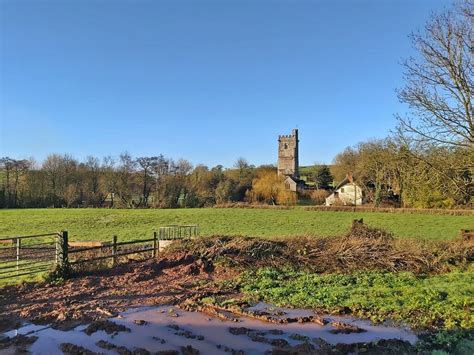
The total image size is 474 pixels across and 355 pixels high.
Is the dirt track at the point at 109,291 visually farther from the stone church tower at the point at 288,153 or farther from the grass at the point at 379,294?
the stone church tower at the point at 288,153

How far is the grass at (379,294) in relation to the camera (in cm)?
866

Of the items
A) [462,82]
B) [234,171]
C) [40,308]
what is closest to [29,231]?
[40,308]

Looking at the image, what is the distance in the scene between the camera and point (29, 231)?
34156mm

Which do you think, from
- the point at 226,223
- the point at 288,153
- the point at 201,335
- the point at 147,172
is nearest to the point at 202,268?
the point at 201,335

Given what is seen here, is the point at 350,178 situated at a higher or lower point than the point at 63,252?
higher

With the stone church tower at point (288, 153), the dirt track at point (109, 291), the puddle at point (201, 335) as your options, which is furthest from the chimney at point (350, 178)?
the puddle at point (201, 335)

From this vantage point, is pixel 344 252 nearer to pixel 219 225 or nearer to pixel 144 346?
pixel 144 346

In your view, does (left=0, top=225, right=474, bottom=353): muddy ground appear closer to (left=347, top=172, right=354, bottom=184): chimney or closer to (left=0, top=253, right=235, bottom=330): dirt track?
(left=0, top=253, right=235, bottom=330): dirt track

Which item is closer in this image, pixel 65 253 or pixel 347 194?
pixel 65 253

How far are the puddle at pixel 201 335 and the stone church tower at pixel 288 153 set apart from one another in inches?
3512

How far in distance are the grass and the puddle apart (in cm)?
78

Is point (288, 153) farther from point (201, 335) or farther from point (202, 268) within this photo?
point (201, 335)

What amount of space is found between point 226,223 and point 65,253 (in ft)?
84.1

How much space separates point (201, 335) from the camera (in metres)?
7.88
